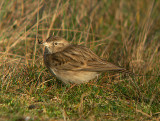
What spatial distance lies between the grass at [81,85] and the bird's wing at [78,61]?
1.17 ft

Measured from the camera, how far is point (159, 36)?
7.88 metres

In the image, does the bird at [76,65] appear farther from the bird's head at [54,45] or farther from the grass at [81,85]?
the grass at [81,85]

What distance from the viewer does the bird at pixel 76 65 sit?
202 inches

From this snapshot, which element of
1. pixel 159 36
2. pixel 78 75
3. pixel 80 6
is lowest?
pixel 78 75

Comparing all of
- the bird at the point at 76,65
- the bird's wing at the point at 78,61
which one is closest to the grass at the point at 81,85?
the bird at the point at 76,65

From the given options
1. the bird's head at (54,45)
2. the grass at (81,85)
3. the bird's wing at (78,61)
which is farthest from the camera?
the bird's head at (54,45)

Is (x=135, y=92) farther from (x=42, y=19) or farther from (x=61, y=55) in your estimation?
(x=42, y=19)

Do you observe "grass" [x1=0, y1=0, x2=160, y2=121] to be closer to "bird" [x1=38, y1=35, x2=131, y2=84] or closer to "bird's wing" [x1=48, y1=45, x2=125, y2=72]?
"bird" [x1=38, y1=35, x2=131, y2=84]

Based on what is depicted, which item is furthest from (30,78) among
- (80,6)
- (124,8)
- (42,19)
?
(124,8)

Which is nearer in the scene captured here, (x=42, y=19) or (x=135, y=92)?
(x=135, y=92)

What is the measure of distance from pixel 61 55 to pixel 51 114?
171 cm

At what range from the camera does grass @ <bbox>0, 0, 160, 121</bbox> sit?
4.22 m

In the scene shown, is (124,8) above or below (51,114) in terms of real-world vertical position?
above

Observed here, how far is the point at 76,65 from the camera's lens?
5250mm
